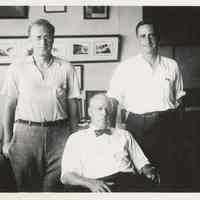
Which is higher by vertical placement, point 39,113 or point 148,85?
point 148,85

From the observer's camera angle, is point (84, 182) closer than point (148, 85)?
Yes

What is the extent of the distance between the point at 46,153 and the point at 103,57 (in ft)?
2.26

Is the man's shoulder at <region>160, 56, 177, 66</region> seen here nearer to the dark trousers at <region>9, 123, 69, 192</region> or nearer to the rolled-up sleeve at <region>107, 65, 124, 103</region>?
the rolled-up sleeve at <region>107, 65, 124, 103</region>

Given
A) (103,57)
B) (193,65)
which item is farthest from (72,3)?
(193,65)

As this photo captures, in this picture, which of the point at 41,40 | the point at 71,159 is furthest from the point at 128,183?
the point at 41,40

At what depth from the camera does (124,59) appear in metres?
2.47

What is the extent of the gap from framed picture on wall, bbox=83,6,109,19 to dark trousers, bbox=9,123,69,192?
74 cm

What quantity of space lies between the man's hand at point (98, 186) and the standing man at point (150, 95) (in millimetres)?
318

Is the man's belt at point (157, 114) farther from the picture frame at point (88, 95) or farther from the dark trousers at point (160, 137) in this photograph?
the picture frame at point (88, 95)

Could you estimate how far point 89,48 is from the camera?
249 centimetres

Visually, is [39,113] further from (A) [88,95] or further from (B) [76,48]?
(B) [76,48]

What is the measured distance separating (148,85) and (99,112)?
14.1 inches

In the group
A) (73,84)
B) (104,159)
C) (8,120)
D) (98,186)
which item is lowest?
(98,186)

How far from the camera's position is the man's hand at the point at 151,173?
8.06 ft
